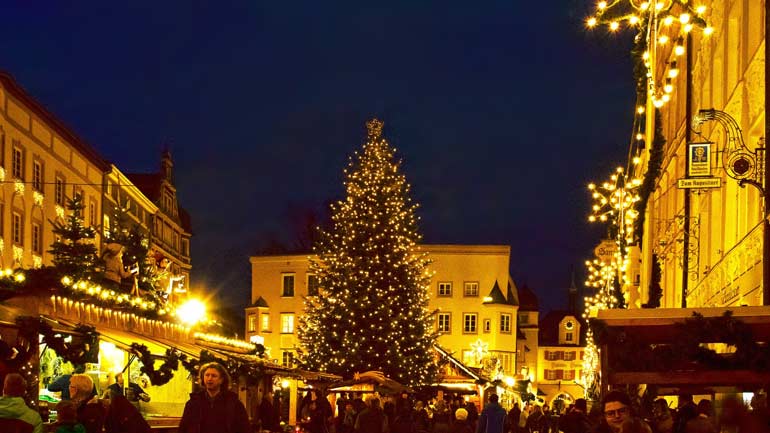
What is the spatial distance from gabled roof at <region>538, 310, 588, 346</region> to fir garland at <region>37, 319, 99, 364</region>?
3531 inches

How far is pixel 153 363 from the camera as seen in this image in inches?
636

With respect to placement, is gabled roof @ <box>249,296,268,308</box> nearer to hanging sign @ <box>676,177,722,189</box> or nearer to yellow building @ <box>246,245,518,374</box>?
yellow building @ <box>246,245,518,374</box>

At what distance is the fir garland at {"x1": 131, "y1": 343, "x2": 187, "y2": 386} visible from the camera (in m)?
15.5

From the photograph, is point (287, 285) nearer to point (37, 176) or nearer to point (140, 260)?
point (37, 176)

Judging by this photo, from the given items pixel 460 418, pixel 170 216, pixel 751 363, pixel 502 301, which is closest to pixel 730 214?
pixel 460 418

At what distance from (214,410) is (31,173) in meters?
36.6

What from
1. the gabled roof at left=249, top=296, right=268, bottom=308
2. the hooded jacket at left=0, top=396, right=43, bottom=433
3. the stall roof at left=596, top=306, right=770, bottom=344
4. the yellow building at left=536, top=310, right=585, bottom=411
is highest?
the stall roof at left=596, top=306, right=770, bottom=344

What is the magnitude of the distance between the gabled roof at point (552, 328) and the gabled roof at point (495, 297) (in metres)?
30.3

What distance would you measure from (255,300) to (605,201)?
47.5 m

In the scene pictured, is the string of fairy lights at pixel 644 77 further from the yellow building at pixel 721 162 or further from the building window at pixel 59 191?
the building window at pixel 59 191

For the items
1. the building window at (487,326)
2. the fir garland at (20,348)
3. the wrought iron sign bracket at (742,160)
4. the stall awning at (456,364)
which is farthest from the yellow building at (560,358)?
the fir garland at (20,348)

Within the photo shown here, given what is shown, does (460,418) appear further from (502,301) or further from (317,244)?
(502,301)

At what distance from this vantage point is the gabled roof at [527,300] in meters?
94.1

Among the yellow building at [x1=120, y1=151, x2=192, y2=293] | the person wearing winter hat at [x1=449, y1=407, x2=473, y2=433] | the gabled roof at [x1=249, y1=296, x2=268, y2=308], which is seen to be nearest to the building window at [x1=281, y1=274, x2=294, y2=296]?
the gabled roof at [x1=249, y1=296, x2=268, y2=308]
